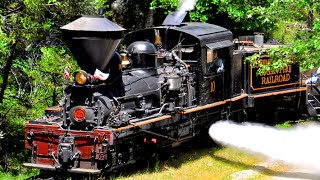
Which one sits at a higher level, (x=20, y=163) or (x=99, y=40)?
(x=99, y=40)

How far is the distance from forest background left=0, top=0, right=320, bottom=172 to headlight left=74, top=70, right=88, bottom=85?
1.46 m

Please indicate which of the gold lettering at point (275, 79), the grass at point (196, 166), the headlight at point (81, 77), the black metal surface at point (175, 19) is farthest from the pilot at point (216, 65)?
the headlight at point (81, 77)

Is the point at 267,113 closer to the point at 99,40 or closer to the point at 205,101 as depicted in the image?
the point at 205,101

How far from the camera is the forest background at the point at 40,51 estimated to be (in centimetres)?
1055

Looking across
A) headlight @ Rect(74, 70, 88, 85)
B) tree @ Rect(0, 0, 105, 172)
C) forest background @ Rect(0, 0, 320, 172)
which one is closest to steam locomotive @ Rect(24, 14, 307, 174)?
headlight @ Rect(74, 70, 88, 85)

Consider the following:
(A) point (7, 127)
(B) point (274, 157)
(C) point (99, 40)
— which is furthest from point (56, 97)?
(B) point (274, 157)

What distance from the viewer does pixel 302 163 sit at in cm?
1187

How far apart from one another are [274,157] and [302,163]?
876mm

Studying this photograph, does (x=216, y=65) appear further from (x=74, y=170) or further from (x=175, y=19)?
Result: (x=74, y=170)

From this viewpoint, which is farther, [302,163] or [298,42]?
Answer: [302,163]

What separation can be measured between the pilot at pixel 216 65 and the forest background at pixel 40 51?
49.2 inches

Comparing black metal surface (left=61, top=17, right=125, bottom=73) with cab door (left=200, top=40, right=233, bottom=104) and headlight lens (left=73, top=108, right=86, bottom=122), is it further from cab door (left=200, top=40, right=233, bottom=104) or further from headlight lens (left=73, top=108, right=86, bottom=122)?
cab door (left=200, top=40, right=233, bottom=104)

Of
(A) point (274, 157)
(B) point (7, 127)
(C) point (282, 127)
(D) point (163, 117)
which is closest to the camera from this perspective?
(D) point (163, 117)

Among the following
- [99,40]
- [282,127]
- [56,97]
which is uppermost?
[99,40]
